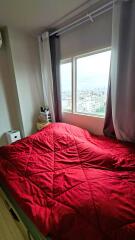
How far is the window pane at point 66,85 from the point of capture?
8.13 feet

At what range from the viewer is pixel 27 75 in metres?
2.56

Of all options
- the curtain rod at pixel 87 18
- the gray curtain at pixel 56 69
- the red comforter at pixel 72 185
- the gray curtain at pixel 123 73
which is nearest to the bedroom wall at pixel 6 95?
the gray curtain at pixel 56 69

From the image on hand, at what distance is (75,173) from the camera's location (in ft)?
3.93

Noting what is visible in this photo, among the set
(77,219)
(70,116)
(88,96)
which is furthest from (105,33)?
(77,219)

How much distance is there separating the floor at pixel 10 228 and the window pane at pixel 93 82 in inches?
69.8

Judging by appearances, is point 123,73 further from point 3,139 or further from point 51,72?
point 3,139

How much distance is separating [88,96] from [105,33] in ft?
3.12

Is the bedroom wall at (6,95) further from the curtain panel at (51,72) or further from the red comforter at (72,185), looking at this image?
the red comforter at (72,185)

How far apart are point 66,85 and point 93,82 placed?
626 millimetres

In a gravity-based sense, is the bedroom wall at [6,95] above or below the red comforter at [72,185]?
above

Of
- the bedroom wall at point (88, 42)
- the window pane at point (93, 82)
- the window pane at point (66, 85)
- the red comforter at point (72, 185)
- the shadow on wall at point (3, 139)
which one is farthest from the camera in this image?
the shadow on wall at point (3, 139)

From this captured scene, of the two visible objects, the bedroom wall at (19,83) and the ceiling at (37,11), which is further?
the bedroom wall at (19,83)

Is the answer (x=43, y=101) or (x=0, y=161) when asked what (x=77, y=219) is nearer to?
(x=0, y=161)

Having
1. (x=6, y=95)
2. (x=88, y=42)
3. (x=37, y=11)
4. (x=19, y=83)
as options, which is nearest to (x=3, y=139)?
(x=6, y=95)
